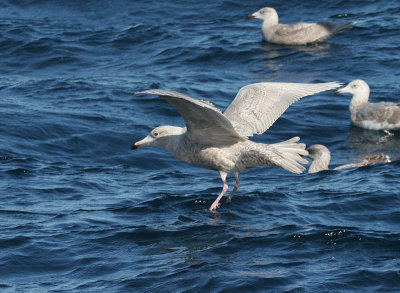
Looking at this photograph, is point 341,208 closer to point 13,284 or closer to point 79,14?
point 13,284

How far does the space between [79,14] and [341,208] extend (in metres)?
13.5

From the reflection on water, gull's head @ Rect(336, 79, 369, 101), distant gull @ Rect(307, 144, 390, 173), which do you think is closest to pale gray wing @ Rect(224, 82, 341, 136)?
distant gull @ Rect(307, 144, 390, 173)

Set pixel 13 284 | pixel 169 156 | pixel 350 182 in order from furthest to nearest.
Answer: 1. pixel 169 156
2. pixel 350 182
3. pixel 13 284

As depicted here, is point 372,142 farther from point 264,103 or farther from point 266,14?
point 266,14

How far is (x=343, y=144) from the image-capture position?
1330 cm

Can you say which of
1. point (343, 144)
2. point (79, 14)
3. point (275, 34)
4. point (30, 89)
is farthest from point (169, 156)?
point (79, 14)

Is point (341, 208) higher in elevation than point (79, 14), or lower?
lower

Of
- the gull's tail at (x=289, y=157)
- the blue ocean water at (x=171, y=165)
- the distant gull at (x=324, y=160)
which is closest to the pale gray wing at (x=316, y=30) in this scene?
the blue ocean water at (x=171, y=165)

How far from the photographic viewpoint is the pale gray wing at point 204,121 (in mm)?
7816

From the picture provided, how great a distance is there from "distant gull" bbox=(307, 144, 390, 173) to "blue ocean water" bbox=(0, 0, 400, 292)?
0.88ft

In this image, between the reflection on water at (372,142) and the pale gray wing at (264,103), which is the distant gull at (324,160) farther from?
the pale gray wing at (264,103)

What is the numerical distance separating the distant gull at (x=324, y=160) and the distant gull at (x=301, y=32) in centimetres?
645

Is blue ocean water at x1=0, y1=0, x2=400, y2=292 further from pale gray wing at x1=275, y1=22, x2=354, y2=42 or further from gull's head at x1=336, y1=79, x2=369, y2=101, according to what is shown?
gull's head at x1=336, y1=79, x2=369, y2=101

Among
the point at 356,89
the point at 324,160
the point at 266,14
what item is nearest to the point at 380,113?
the point at 356,89
